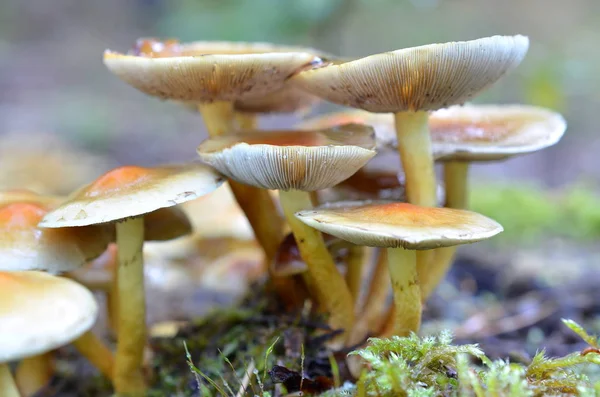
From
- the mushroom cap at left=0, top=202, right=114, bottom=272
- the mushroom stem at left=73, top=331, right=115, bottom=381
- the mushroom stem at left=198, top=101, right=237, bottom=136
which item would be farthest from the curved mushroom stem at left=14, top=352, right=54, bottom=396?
the mushroom stem at left=198, top=101, right=237, bottom=136

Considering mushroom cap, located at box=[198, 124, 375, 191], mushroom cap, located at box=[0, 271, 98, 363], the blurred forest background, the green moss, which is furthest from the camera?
the blurred forest background

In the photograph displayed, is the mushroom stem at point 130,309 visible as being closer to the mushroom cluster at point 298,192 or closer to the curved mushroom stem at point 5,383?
the mushroom cluster at point 298,192

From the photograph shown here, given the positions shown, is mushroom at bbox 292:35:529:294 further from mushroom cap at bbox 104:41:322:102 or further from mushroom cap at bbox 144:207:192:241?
mushroom cap at bbox 144:207:192:241

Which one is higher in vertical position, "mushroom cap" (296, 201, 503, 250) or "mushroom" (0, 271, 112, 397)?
"mushroom cap" (296, 201, 503, 250)

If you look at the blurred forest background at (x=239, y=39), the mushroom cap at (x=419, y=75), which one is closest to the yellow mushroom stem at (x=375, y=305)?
the mushroom cap at (x=419, y=75)

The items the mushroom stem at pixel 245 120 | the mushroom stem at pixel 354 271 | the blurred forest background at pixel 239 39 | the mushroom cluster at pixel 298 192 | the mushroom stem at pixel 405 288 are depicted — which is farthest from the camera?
the blurred forest background at pixel 239 39

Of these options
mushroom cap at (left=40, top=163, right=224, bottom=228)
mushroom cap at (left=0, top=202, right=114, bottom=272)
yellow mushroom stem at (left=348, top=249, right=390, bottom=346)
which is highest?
mushroom cap at (left=40, top=163, right=224, bottom=228)

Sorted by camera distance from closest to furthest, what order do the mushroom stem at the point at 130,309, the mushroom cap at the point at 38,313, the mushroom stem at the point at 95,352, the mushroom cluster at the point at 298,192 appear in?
1. the mushroom cap at the point at 38,313
2. the mushroom cluster at the point at 298,192
3. the mushroom stem at the point at 130,309
4. the mushroom stem at the point at 95,352

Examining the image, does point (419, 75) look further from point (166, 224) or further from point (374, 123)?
point (166, 224)
